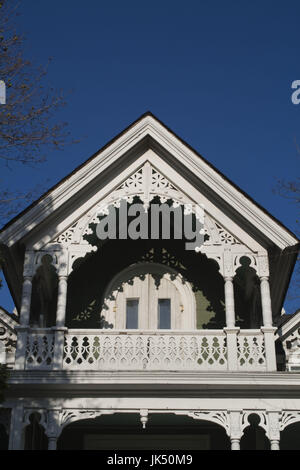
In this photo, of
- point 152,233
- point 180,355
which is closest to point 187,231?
point 152,233

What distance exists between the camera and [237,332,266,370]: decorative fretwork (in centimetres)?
1226

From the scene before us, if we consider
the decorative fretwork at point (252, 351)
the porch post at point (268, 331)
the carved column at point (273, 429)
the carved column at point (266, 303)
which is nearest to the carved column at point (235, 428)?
the carved column at point (273, 429)

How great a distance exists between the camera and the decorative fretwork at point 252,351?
12.3m

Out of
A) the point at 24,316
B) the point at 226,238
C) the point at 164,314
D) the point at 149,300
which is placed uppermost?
the point at 226,238

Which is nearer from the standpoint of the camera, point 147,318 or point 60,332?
point 60,332

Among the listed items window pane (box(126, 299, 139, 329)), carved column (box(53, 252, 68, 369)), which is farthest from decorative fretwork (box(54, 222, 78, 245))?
window pane (box(126, 299, 139, 329))

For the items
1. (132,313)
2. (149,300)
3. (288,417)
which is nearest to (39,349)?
(132,313)

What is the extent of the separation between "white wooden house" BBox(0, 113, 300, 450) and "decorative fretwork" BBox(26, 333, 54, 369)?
4 centimetres

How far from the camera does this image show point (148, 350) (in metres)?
12.7

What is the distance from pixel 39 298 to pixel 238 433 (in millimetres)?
6233

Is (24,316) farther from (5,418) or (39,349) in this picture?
(5,418)

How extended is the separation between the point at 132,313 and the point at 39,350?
3.08 m

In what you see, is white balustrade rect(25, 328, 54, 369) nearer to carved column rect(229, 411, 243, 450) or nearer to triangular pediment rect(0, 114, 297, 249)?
triangular pediment rect(0, 114, 297, 249)

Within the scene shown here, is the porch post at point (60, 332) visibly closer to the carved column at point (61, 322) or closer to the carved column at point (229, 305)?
the carved column at point (61, 322)
